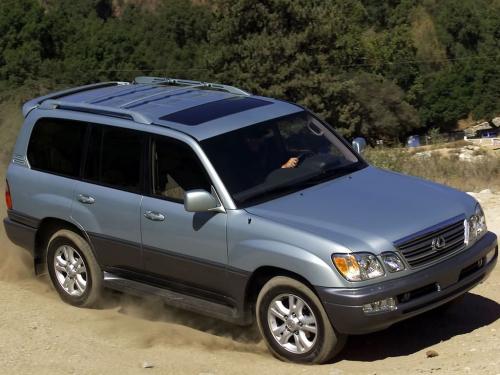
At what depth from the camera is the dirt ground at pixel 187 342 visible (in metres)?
6.36

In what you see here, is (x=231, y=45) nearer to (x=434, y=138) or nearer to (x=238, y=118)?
(x=434, y=138)

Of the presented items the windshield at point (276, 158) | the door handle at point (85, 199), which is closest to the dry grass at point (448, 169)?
the windshield at point (276, 158)

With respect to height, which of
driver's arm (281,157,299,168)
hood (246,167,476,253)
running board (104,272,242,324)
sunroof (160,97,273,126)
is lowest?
running board (104,272,242,324)

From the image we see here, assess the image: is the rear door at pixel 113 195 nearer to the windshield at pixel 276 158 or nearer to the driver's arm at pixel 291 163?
the windshield at pixel 276 158

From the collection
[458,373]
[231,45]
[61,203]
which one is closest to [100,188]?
[61,203]

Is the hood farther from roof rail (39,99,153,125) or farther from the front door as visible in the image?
roof rail (39,99,153,125)

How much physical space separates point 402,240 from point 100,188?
2.64 meters

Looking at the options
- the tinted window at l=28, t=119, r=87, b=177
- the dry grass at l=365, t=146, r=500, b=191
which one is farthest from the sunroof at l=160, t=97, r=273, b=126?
the dry grass at l=365, t=146, r=500, b=191

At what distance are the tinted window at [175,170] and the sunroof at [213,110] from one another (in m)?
0.24

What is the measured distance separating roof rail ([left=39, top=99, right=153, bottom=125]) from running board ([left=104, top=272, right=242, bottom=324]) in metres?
1.28

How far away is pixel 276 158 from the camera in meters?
7.24

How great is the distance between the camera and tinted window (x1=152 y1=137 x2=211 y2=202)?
7059 millimetres

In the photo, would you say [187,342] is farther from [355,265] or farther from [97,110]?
[97,110]

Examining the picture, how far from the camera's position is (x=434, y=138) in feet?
57.9
